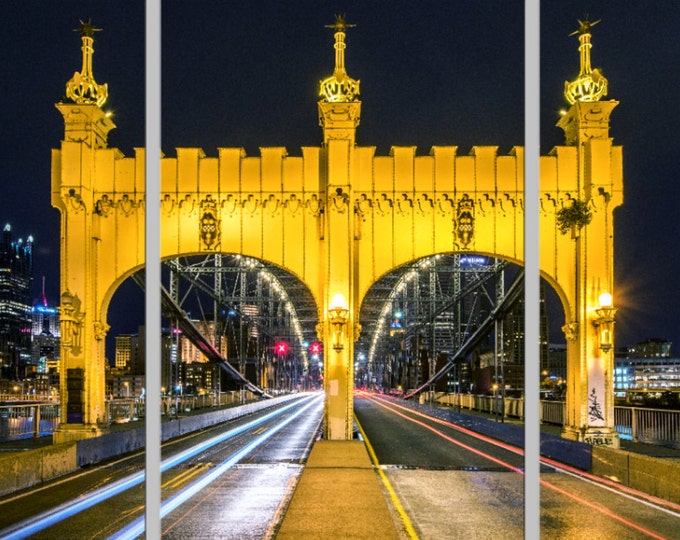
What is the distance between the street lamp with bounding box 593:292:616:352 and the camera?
24.2m

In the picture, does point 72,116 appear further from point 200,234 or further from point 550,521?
point 550,521

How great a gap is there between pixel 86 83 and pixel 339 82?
8382 mm

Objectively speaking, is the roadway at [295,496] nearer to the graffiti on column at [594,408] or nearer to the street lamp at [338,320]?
the graffiti on column at [594,408]

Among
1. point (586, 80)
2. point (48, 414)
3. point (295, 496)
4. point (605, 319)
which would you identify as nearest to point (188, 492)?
point (295, 496)

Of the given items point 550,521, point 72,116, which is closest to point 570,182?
point 550,521

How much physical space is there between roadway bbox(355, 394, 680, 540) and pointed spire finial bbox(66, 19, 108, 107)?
1488 centimetres

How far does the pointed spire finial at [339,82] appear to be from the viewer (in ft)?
80.9

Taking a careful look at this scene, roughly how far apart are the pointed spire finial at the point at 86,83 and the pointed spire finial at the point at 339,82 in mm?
7450

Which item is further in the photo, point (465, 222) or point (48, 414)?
point (48, 414)

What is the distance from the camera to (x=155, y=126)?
8.60 m

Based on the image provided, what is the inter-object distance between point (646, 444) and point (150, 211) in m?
19.4

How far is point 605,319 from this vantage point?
79.7ft

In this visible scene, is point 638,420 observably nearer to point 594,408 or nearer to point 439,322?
point 594,408

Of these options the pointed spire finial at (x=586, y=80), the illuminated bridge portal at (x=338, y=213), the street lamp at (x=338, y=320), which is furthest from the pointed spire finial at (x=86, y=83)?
the pointed spire finial at (x=586, y=80)
